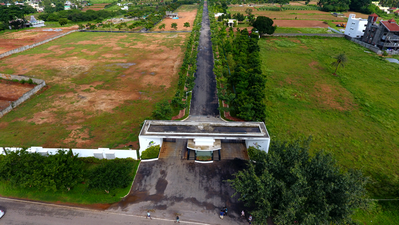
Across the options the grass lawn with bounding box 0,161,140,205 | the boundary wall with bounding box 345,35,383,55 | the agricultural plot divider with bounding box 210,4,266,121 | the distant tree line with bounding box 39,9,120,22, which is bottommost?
the grass lawn with bounding box 0,161,140,205

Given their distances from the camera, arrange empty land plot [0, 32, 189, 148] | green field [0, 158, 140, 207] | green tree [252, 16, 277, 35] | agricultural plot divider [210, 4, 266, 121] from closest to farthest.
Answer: green field [0, 158, 140, 207]
empty land plot [0, 32, 189, 148]
agricultural plot divider [210, 4, 266, 121]
green tree [252, 16, 277, 35]

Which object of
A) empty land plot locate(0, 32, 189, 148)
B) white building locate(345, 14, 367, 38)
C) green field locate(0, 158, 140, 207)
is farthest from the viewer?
white building locate(345, 14, 367, 38)

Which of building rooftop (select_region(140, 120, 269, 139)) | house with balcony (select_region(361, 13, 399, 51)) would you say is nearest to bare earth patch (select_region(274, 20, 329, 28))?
house with balcony (select_region(361, 13, 399, 51))

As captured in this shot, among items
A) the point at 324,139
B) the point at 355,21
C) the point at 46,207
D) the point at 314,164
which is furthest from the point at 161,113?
the point at 355,21

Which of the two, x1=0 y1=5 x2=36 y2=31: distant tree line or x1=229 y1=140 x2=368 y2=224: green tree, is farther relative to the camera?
x1=0 y1=5 x2=36 y2=31: distant tree line

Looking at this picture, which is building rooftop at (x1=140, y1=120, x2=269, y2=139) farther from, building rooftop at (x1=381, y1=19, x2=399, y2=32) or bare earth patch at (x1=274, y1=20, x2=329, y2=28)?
bare earth patch at (x1=274, y1=20, x2=329, y2=28)

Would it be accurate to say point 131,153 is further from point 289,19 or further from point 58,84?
point 289,19

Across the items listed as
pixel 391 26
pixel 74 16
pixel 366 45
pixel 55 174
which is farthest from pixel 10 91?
pixel 391 26
